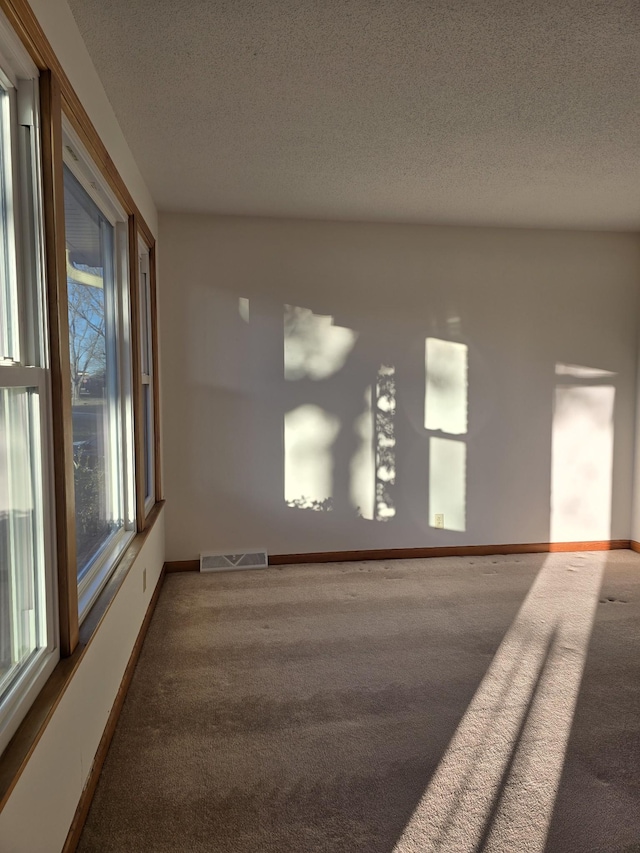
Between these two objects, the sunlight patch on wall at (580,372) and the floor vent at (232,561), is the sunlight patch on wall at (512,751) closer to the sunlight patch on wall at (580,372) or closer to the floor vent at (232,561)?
the floor vent at (232,561)

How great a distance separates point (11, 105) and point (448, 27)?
1423 mm

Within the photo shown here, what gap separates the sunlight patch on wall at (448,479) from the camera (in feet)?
15.3

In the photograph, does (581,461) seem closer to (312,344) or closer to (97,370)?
(312,344)

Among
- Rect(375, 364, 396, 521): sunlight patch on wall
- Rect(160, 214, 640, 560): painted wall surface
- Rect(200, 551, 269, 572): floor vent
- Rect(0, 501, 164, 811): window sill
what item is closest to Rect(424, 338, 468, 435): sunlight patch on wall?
Rect(160, 214, 640, 560): painted wall surface

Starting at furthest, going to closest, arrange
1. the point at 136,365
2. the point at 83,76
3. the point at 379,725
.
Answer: the point at 136,365, the point at 379,725, the point at 83,76

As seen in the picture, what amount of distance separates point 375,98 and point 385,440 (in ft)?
8.39

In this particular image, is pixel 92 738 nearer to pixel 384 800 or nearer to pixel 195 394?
pixel 384 800

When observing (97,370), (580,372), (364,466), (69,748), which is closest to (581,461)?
(580,372)

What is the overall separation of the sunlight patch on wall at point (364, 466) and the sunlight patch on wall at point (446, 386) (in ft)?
1.52

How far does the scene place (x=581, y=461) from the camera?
4.86 m

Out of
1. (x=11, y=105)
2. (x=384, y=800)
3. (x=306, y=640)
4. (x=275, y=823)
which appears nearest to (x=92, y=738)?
(x=275, y=823)

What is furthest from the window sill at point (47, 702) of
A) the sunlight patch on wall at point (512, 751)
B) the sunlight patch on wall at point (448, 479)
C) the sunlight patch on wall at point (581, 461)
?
the sunlight patch on wall at point (581, 461)

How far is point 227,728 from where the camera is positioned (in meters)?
2.35

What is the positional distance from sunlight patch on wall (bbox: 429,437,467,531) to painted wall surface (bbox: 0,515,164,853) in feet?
8.50
